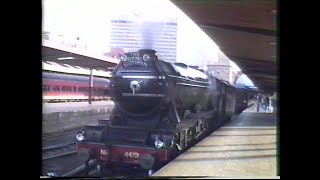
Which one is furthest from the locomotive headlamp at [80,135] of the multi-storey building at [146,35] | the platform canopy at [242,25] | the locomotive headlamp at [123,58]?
the platform canopy at [242,25]

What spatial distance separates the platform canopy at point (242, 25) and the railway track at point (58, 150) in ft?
6.45

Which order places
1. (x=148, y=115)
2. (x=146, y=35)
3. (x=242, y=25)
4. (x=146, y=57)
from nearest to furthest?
(x=146, y=35) → (x=146, y=57) → (x=148, y=115) → (x=242, y=25)

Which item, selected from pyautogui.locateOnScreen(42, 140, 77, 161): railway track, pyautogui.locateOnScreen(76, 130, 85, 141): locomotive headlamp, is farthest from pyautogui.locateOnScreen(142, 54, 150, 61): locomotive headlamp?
pyautogui.locateOnScreen(42, 140, 77, 161): railway track

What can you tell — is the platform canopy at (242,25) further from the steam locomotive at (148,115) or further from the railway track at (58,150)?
the railway track at (58,150)

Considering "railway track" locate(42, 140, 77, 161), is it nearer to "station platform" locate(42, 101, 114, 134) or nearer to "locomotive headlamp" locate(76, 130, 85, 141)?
"locomotive headlamp" locate(76, 130, 85, 141)

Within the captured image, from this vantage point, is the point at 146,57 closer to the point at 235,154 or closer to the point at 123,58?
the point at 123,58

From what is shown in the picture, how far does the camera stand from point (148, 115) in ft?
14.7

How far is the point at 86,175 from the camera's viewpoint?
423 cm

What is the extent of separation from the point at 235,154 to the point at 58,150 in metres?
1.95

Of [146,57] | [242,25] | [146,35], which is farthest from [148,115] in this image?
[242,25]

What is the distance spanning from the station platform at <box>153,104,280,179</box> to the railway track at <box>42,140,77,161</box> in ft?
3.29

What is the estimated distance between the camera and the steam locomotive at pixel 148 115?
4316 millimetres
